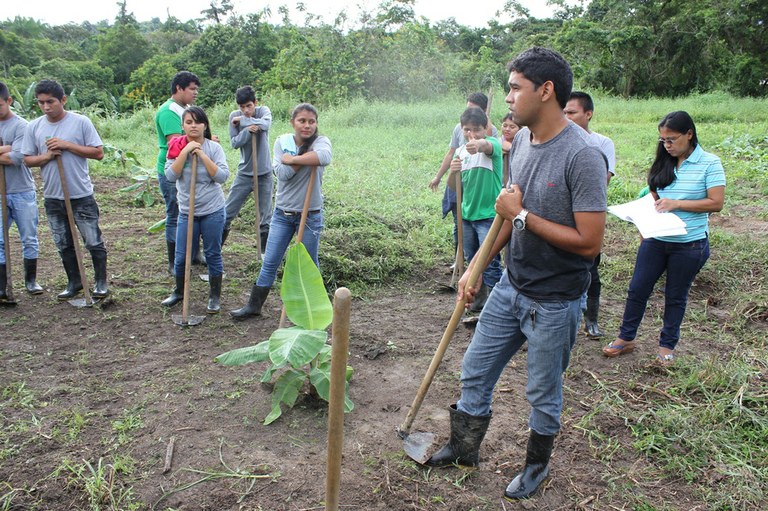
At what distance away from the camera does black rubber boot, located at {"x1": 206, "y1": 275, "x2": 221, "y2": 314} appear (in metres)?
4.84

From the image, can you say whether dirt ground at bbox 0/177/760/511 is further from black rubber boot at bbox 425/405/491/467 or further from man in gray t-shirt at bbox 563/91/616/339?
man in gray t-shirt at bbox 563/91/616/339

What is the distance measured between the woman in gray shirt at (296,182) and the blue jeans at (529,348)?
2.06 meters

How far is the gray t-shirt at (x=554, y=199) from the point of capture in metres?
2.24

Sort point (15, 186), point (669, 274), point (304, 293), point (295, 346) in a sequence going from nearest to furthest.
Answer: point (295, 346)
point (304, 293)
point (669, 274)
point (15, 186)

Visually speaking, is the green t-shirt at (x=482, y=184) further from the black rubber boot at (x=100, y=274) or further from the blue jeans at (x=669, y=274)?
the black rubber boot at (x=100, y=274)

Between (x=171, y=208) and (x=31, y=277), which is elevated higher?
(x=171, y=208)

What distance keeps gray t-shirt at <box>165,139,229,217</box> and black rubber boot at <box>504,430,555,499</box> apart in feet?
10.2

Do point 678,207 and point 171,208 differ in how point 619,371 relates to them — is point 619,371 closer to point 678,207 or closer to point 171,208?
point 678,207

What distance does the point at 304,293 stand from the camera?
11.5 ft

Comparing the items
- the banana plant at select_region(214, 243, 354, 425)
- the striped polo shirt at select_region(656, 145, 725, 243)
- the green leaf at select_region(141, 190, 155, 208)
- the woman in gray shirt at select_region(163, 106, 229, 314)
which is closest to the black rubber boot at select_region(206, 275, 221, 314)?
the woman in gray shirt at select_region(163, 106, 229, 314)

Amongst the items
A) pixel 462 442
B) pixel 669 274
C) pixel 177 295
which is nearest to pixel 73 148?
pixel 177 295

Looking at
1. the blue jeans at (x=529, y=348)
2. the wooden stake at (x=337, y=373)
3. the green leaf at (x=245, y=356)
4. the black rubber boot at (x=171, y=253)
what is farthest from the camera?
the black rubber boot at (x=171, y=253)

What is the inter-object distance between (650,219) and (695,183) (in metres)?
0.37

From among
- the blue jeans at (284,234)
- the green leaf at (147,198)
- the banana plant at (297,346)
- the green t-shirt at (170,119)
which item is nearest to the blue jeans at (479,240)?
the blue jeans at (284,234)
